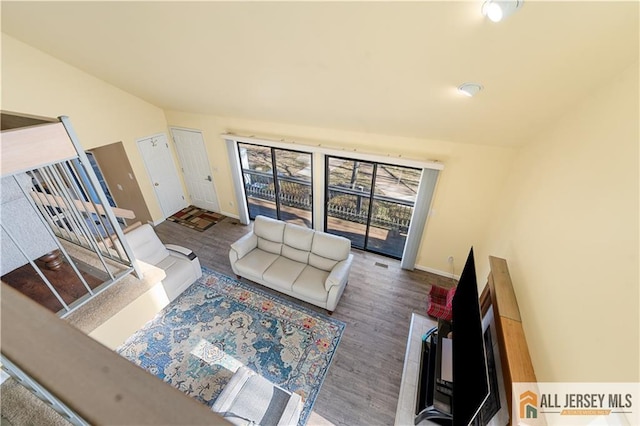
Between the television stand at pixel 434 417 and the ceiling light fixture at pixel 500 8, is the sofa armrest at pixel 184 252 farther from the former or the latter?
the ceiling light fixture at pixel 500 8

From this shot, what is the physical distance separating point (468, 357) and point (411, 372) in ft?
3.89

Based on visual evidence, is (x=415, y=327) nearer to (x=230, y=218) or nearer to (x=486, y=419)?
(x=486, y=419)

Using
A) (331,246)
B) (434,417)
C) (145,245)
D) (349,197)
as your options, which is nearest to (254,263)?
(331,246)

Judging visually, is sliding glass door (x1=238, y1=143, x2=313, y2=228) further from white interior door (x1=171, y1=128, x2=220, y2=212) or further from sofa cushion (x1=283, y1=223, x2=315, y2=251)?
sofa cushion (x1=283, y1=223, x2=315, y2=251)

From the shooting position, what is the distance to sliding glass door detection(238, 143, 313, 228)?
5.02 meters

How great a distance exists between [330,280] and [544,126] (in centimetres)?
288

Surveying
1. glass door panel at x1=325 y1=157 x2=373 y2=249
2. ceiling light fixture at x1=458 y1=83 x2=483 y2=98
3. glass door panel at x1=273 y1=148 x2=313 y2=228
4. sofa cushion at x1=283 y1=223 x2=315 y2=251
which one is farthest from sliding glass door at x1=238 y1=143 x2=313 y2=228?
ceiling light fixture at x1=458 y1=83 x2=483 y2=98

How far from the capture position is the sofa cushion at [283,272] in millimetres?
3703

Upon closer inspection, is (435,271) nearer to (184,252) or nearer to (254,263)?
(254,263)

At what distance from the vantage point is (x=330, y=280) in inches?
135

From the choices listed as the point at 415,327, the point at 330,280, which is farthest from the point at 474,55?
the point at 415,327

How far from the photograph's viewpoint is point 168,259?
3.95 metres

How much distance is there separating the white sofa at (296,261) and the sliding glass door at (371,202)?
3.85 ft

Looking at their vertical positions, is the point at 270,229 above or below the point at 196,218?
above
